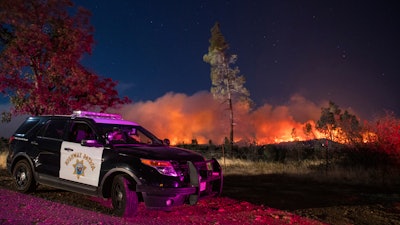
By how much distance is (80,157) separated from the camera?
7.62 meters

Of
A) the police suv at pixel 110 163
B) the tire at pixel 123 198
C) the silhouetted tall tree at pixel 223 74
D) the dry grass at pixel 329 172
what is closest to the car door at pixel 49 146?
the police suv at pixel 110 163

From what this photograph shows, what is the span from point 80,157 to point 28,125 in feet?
8.57

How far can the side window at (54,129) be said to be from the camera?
8414 mm

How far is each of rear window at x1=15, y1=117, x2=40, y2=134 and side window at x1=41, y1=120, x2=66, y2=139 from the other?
56 centimetres

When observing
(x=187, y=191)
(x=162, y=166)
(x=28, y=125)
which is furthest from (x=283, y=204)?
(x=28, y=125)

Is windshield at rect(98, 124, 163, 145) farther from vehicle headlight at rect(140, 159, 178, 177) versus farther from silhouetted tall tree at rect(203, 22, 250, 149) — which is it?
silhouetted tall tree at rect(203, 22, 250, 149)

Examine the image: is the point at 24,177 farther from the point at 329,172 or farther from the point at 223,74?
the point at 223,74

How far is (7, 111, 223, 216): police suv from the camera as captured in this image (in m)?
6.57

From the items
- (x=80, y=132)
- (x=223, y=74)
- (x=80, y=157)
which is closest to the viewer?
(x=80, y=157)

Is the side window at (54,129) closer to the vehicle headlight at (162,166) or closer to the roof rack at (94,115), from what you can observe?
the roof rack at (94,115)

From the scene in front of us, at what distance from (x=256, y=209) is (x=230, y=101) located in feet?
82.2

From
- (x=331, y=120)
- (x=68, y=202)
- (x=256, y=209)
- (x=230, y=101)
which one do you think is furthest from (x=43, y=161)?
(x=331, y=120)

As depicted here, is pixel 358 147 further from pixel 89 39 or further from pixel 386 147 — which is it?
pixel 89 39

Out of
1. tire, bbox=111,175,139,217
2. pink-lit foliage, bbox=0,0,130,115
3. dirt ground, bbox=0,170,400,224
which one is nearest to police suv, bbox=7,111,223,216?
tire, bbox=111,175,139,217
